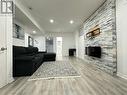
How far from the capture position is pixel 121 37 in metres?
3.16

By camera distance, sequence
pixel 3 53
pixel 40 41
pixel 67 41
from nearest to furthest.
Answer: pixel 3 53 < pixel 40 41 < pixel 67 41

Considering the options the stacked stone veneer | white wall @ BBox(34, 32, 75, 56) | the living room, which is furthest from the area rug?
white wall @ BBox(34, 32, 75, 56)

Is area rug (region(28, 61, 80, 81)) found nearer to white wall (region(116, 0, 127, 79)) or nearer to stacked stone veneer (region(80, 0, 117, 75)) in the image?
stacked stone veneer (region(80, 0, 117, 75))

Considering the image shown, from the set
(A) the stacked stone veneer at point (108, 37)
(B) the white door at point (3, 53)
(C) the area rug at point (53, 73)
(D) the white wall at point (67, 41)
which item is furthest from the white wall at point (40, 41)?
(B) the white door at point (3, 53)

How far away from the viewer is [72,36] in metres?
11.9

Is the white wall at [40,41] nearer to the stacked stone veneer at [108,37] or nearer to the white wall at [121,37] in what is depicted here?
the stacked stone veneer at [108,37]

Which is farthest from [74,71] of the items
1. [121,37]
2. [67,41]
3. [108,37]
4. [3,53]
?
[67,41]

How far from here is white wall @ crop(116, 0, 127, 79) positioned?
2.98 metres

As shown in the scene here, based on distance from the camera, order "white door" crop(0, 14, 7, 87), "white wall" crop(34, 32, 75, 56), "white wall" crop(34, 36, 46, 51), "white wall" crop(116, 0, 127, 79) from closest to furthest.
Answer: "white door" crop(0, 14, 7, 87) < "white wall" crop(116, 0, 127, 79) < "white wall" crop(34, 36, 46, 51) < "white wall" crop(34, 32, 75, 56)

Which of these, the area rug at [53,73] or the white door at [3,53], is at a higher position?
the white door at [3,53]

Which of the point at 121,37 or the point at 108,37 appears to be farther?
the point at 108,37

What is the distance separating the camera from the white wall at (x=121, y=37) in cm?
298

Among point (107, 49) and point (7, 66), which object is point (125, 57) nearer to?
point (107, 49)

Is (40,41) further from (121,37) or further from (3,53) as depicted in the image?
(121,37)
